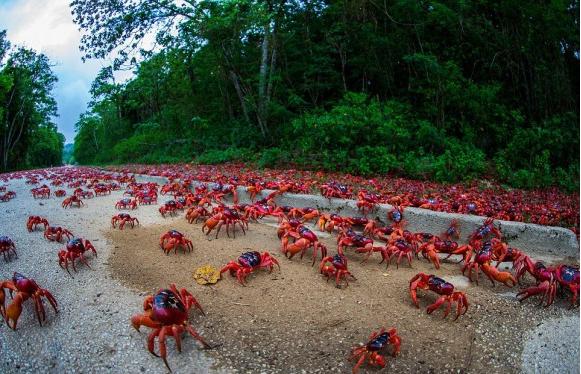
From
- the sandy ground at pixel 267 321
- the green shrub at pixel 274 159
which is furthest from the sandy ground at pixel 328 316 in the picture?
the green shrub at pixel 274 159

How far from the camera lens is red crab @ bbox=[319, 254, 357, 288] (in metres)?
4.02

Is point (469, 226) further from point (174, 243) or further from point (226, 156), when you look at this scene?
point (226, 156)

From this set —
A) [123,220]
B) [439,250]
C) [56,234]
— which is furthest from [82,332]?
[439,250]

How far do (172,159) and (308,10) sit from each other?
34.6 feet

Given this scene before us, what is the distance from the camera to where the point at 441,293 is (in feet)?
11.7

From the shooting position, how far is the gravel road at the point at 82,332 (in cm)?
287

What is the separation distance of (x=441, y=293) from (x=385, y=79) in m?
14.9

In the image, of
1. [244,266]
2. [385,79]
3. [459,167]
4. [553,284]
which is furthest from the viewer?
[385,79]

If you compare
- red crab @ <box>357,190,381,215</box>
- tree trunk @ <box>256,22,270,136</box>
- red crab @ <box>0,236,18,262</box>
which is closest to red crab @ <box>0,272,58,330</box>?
red crab @ <box>0,236,18,262</box>

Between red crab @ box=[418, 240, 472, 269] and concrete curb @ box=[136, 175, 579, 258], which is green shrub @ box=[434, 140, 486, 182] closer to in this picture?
concrete curb @ box=[136, 175, 579, 258]

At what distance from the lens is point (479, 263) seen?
13.9 ft

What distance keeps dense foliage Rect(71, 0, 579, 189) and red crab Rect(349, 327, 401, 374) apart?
8.59 metres

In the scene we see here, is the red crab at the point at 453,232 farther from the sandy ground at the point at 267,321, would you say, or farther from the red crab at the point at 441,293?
the red crab at the point at 441,293

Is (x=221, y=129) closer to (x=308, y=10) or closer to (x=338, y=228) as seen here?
(x=308, y=10)
